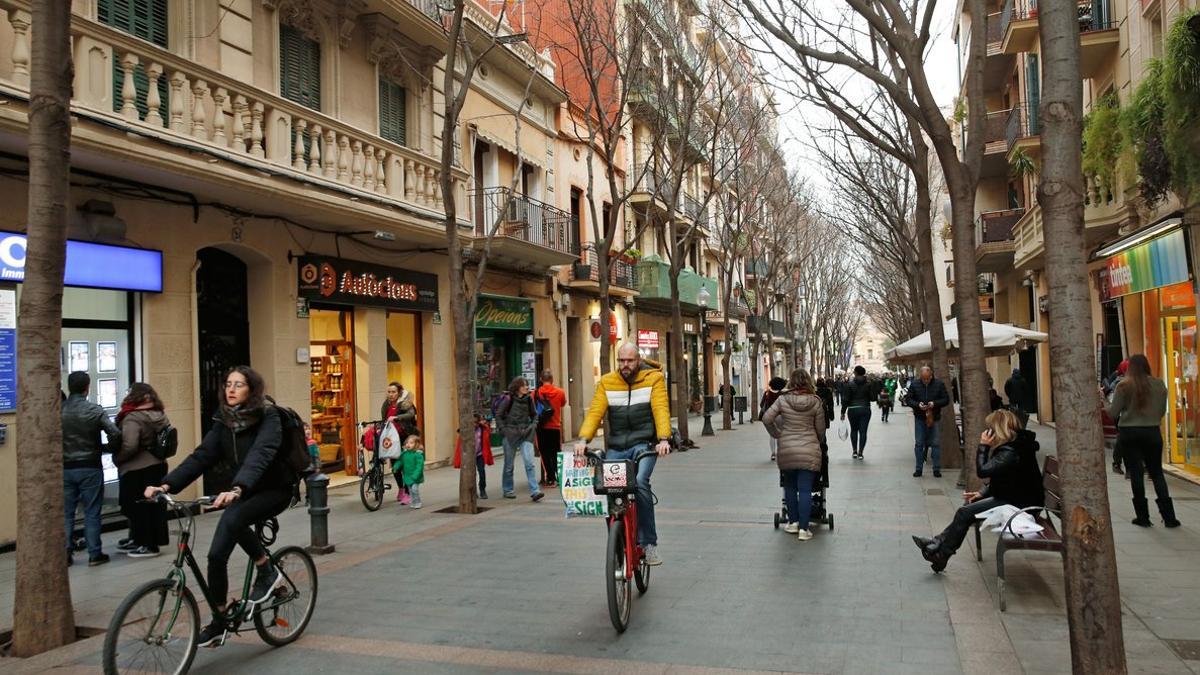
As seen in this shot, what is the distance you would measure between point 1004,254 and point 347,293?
776 inches

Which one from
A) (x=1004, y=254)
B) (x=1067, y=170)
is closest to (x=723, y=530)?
(x=1067, y=170)

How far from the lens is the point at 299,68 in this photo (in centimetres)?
1284

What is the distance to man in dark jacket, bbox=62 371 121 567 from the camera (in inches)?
316

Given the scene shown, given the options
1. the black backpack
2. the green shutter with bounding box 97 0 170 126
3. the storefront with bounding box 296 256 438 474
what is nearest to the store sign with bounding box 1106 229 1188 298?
the black backpack

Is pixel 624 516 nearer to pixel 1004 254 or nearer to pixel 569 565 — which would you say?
pixel 569 565

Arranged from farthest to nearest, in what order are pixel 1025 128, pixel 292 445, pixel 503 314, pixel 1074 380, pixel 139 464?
pixel 1025 128, pixel 503 314, pixel 139 464, pixel 292 445, pixel 1074 380

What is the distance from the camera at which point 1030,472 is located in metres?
6.68

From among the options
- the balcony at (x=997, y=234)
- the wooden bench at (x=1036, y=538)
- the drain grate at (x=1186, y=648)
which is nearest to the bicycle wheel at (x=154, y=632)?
the wooden bench at (x=1036, y=538)

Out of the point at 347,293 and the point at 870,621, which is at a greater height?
the point at 347,293

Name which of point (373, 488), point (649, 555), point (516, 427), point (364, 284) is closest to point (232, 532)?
point (649, 555)

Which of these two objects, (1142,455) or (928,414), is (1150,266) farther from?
(1142,455)

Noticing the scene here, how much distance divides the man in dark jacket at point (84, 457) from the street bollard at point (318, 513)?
6.32 ft

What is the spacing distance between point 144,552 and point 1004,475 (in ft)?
25.9

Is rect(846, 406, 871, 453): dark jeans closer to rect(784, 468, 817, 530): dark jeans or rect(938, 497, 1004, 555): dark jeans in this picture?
rect(784, 468, 817, 530): dark jeans
